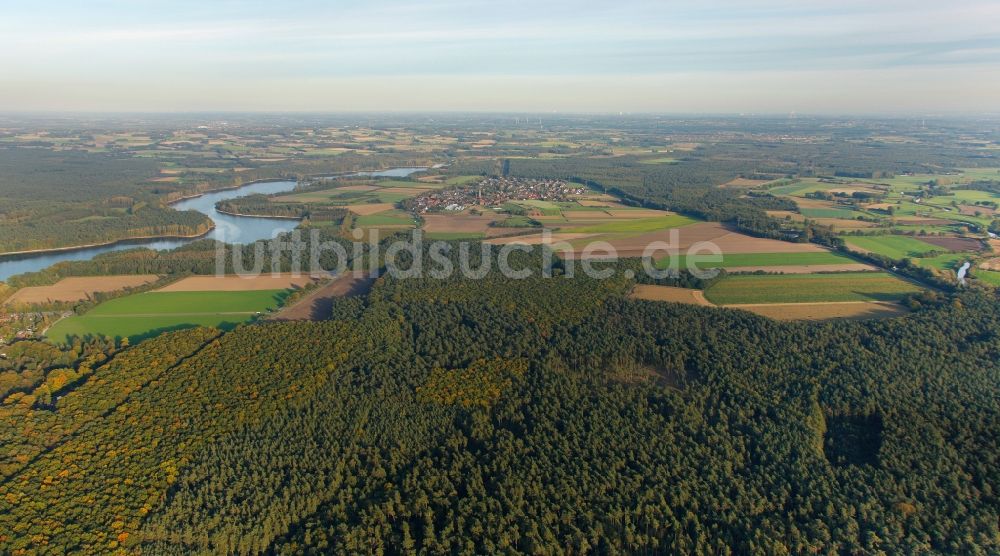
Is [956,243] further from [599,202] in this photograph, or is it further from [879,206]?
[599,202]

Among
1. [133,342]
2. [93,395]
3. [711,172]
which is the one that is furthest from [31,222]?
[711,172]

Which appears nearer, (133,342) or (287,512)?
(287,512)

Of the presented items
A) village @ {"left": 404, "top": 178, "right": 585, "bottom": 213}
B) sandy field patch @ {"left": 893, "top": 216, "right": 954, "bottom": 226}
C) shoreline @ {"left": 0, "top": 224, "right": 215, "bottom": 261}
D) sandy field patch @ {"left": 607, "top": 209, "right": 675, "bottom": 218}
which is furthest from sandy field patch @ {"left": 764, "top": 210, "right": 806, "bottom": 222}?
shoreline @ {"left": 0, "top": 224, "right": 215, "bottom": 261}

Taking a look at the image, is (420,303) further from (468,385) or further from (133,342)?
(133,342)

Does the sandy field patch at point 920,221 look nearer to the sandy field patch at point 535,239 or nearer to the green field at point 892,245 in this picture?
the green field at point 892,245

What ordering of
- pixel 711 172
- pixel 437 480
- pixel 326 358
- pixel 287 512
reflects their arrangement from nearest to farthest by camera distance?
pixel 287 512 < pixel 437 480 < pixel 326 358 < pixel 711 172

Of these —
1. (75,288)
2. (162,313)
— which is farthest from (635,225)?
(75,288)
